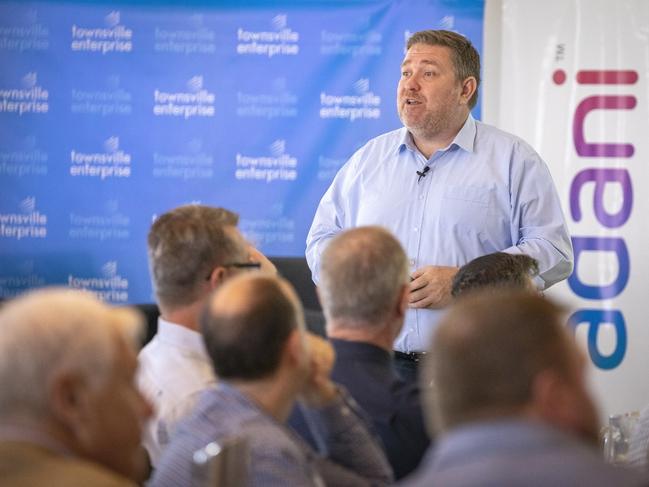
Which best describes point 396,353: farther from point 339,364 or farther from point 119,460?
point 119,460

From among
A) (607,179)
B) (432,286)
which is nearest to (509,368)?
(432,286)

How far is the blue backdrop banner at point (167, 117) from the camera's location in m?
5.86

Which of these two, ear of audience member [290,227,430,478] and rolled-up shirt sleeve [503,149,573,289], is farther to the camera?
rolled-up shirt sleeve [503,149,573,289]

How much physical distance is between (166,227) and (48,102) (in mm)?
3301

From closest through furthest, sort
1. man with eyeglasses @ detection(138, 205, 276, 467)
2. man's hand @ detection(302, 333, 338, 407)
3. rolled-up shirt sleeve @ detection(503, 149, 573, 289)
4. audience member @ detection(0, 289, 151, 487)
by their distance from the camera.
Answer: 1. audience member @ detection(0, 289, 151, 487)
2. man's hand @ detection(302, 333, 338, 407)
3. man with eyeglasses @ detection(138, 205, 276, 467)
4. rolled-up shirt sleeve @ detection(503, 149, 573, 289)

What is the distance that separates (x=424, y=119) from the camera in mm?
4141

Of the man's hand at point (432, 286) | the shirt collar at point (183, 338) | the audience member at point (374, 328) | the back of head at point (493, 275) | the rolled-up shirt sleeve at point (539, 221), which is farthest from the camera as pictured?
the rolled-up shirt sleeve at point (539, 221)

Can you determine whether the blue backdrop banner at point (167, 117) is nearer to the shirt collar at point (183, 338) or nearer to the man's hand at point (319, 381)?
the shirt collar at point (183, 338)

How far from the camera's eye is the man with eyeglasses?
2.74 meters

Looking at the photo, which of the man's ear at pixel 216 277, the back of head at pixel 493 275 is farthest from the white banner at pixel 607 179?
the man's ear at pixel 216 277

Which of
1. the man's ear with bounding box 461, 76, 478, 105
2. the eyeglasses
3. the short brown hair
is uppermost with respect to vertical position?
the short brown hair

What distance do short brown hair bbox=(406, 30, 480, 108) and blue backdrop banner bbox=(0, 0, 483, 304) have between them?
155 centimetres

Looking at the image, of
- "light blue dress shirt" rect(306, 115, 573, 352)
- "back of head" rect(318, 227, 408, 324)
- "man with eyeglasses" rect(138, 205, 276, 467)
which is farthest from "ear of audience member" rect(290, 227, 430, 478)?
"light blue dress shirt" rect(306, 115, 573, 352)

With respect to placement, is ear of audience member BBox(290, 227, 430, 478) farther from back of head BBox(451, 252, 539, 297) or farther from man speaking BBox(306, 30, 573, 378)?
man speaking BBox(306, 30, 573, 378)
